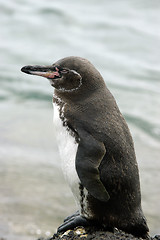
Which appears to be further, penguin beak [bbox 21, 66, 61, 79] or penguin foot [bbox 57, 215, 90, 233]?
penguin beak [bbox 21, 66, 61, 79]

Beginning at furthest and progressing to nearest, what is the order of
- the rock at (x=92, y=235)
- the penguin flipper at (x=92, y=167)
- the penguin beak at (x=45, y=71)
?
the penguin beak at (x=45, y=71)
the rock at (x=92, y=235)
the penguin flipper at (x=92, y=167)

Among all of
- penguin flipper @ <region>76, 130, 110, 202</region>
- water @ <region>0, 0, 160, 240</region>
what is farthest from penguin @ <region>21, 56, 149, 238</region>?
water @ <region>0, 0, 160, 240</region>

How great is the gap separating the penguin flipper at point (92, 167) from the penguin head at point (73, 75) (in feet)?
1.98

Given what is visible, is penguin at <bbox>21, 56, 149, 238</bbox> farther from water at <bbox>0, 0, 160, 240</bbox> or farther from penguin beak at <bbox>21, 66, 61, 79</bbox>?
water at <bbox>0, 0, 160, 240</bbox>

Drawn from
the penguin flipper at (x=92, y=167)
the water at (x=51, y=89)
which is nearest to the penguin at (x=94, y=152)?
the penguin flipper at (x=92, y=167)

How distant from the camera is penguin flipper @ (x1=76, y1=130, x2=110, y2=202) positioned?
402cm

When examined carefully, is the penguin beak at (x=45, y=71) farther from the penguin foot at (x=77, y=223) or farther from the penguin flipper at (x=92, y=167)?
the penguin foot at (x=77, y=223)

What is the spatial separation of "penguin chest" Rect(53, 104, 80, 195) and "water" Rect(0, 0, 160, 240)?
111 inches

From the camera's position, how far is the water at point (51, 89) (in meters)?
8.06

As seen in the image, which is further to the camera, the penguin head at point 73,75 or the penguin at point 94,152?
the penguin head at point 73,75

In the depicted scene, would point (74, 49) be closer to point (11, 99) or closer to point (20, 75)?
point (20, 75)

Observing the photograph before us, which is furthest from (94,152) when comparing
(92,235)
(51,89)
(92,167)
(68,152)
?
(51,89)

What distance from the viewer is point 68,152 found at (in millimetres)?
4344

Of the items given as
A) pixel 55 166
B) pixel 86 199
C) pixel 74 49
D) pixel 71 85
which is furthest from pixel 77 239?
pixel 74 49
